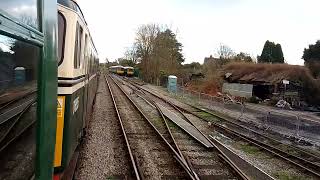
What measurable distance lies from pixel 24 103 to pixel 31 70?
0.22 metres

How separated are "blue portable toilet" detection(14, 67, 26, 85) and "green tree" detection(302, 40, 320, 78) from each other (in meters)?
38.4

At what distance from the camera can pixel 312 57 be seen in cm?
4341

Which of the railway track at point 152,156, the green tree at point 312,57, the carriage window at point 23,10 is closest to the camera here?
the carriage window at point 23,10

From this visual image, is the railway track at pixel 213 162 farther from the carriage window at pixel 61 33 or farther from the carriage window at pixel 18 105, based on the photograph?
the carriage window at pixel 18 105

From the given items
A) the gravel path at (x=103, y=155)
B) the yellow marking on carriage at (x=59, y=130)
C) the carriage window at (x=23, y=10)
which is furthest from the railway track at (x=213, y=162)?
the carriage window at (x=23, y=10)

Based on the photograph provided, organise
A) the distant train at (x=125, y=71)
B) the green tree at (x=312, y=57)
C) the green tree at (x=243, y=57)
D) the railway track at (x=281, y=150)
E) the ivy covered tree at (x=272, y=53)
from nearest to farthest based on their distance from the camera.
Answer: the railway track at (x=281, y=150) < the green tree at (x=312, y=57) < the ivy covered tree at (x=272, y=53) < the green tree at (x=243, y=57) < the distant train at (x=125, y=71)

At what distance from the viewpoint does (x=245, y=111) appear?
25.2m

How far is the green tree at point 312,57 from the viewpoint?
38562 mm

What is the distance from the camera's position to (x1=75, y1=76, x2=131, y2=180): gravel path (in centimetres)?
898

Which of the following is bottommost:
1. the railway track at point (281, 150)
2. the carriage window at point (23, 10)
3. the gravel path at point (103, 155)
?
the railway track at point (281, 150)

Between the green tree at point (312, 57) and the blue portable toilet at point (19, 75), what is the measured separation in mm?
38405

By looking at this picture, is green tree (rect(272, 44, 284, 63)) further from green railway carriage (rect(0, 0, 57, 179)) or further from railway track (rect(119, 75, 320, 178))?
green railway carriage (rect(0, 0, 57, 179))

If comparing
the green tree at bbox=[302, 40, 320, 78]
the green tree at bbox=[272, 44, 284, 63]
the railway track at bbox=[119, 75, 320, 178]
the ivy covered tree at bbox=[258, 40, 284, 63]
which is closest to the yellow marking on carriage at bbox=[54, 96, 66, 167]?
the railway track at bbox=[119, 75, 320, 178]

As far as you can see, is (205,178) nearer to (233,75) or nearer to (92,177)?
(92,177)
